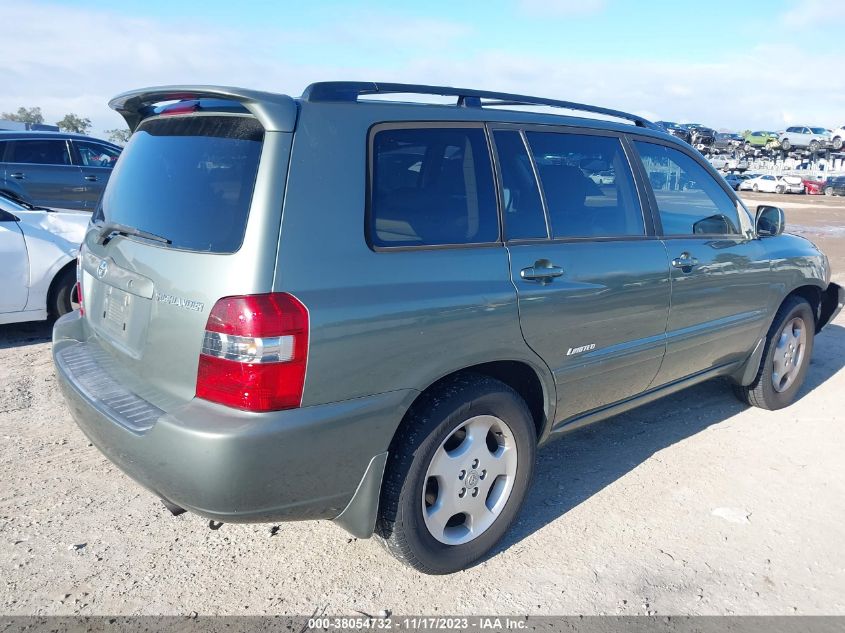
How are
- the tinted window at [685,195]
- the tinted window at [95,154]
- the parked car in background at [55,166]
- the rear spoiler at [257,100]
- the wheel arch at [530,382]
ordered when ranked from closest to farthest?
the rear spoiler at [257,100]
the wheel arch at [530,382]
the tinted window at [685,195]
the parked car in background at [55,166]
the tinted window at [95,154]

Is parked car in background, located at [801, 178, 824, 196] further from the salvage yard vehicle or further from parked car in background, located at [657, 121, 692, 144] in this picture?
the salvage yard vehicle

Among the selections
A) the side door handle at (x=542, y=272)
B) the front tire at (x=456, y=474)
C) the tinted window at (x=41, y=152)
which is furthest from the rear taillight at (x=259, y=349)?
the tinted window at (x=41, y=152)

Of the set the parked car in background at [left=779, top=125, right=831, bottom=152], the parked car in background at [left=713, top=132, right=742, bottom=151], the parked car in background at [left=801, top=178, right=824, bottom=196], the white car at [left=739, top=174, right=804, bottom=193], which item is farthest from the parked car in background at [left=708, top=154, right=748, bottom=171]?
the parked car in background at [left=801, top=178, right=824, bottom=196]

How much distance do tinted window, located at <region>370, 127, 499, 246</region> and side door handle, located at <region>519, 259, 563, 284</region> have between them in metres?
0.19

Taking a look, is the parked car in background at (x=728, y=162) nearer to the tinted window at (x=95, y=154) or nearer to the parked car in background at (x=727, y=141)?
the parked car in background at (x=727, y=141)

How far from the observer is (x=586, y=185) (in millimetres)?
3371

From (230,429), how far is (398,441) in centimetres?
68

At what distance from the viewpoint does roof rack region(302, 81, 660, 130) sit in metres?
2.48

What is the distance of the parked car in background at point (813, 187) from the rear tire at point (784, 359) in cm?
4240

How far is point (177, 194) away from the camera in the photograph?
8.43ft

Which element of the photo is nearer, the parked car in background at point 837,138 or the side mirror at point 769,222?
the side mirror at point 769,222

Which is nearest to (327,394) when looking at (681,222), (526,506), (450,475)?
(450,475)

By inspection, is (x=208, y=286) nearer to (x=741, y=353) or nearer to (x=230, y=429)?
(x=230, y=429)

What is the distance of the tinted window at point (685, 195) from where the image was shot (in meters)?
3.77
